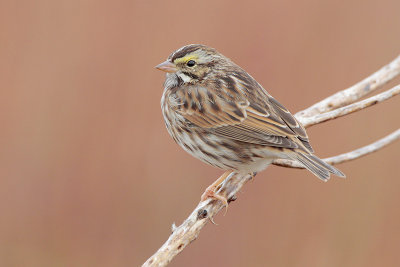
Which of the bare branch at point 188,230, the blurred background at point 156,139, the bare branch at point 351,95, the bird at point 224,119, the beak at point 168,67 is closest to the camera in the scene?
the bare branch at point 188,230

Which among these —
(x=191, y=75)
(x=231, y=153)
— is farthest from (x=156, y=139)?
(x=231, y=153)

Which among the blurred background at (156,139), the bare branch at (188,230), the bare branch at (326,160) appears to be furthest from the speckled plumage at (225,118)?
the blurred background at (156,139)

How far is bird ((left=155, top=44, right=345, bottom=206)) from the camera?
206 inches

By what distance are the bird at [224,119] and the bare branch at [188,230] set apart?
0.13 m

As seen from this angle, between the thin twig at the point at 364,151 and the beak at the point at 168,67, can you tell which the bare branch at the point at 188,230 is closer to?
the thin twig at the point at 364,151

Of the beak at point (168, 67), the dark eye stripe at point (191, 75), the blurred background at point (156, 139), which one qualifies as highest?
the beak at point (168, 67)

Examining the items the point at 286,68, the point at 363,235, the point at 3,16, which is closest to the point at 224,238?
the point at 363,235

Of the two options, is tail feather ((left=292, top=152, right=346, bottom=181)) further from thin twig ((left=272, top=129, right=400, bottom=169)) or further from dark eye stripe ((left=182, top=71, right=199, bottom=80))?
dark eye stripe ((left=182, top=71, right=199, bottom=80))

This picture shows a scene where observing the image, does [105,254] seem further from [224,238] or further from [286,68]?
[286,68]

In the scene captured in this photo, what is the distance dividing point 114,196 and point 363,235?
2.75 metres

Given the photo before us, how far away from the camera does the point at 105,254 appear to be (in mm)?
7348

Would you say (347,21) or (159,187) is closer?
(159,187)

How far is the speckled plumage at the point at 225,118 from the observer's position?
525 cm

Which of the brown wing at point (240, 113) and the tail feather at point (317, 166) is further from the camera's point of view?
the brown wing at point (240, 113)
